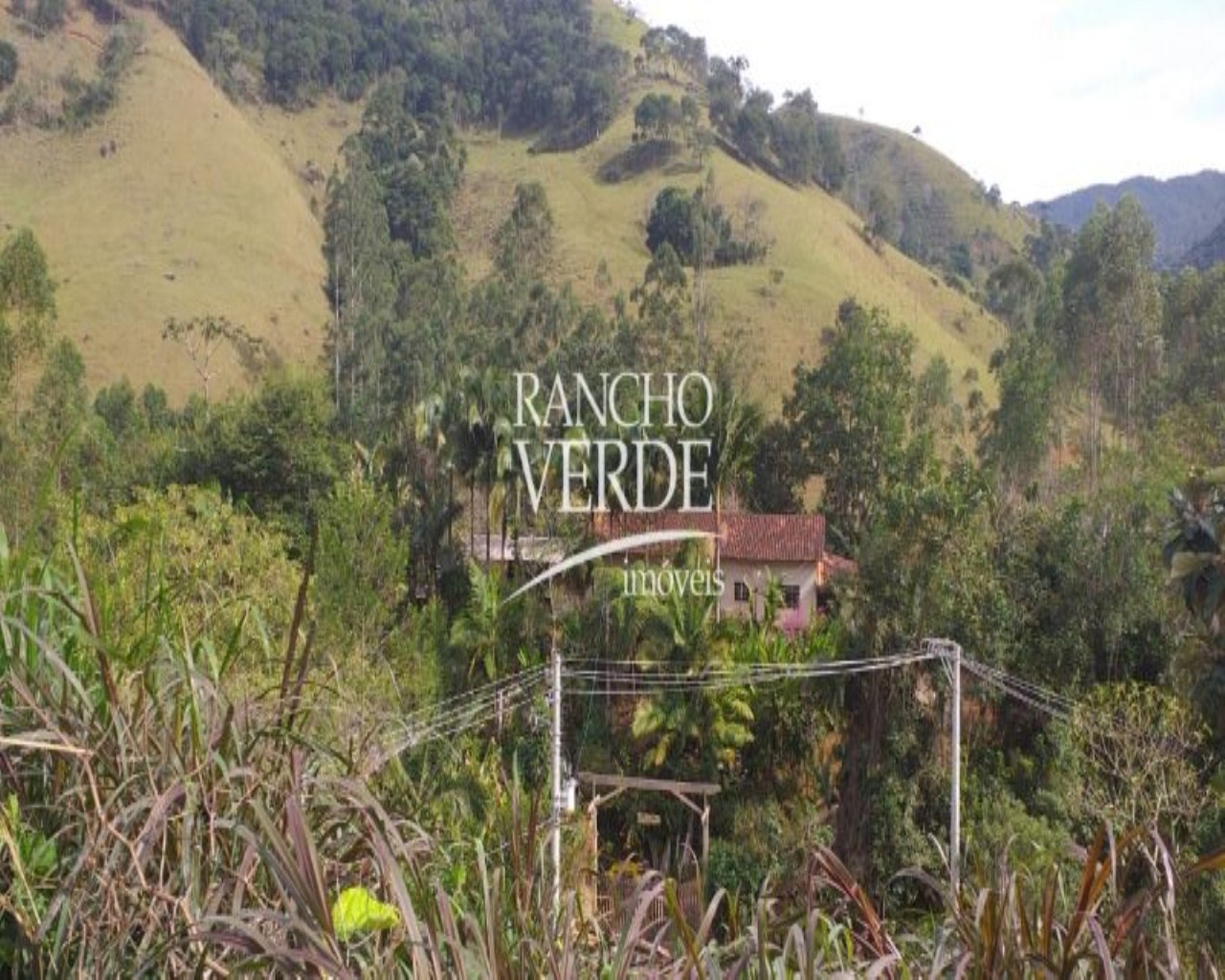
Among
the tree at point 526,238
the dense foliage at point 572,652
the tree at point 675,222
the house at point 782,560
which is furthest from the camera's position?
the tree at point 675,222

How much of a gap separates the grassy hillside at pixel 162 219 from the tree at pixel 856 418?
2786 centimetres

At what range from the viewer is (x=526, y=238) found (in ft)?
165

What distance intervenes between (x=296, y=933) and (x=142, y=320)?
2132 inches

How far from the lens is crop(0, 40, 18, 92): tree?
226 feet

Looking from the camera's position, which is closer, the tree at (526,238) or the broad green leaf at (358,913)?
the broad green leaf at (358,913)

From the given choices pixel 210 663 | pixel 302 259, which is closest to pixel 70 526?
pixel 210 663

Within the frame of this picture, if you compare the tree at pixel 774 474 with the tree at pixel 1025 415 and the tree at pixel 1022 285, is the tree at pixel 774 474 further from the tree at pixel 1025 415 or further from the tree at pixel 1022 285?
the tree at pixel 1022 285

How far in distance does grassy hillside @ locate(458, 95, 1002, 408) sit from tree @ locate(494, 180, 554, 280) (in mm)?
6711

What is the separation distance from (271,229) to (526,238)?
64.0ft

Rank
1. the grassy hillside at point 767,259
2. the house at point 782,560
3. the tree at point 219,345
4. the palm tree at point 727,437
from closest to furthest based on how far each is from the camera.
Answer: the palm tree at point 727,437 < the house at point 782,560 < the tree at point 219,345 < the grassy hillside at point 767,259

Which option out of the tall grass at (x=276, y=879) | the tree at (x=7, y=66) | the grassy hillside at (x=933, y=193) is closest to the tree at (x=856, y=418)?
the tall grass at (x=276, y=879)

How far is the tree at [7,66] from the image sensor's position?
68.9 meters

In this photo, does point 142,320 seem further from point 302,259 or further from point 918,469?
point 918,469

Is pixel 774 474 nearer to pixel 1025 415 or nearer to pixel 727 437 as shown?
pixel 1025 415
